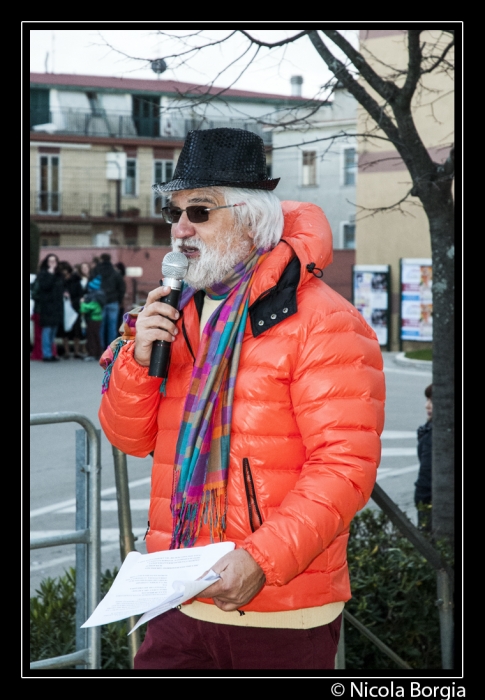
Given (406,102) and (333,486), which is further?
(406,102)

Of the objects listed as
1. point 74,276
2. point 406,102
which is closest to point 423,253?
point 74,276

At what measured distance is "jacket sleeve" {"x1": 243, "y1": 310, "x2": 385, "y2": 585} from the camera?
2.19m

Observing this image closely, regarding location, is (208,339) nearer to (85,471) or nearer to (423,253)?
(85,471)

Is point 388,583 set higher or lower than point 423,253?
lower

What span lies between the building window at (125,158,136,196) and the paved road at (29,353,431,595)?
27.6 metres

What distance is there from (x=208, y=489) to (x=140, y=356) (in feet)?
1.33

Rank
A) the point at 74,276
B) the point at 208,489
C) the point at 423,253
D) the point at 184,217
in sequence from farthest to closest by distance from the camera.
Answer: the point at 423,253 → the point at 74,276 → the point at 184,217 → the point at 208,489

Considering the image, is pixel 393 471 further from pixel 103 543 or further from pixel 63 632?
pixel 63 632

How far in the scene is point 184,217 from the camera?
261cm

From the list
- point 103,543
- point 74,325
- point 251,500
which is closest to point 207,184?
point 251,500

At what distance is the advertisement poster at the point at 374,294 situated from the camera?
23.8 metres

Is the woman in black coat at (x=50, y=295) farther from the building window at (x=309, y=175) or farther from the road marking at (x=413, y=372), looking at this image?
A: the building window at (x=309, y=175)

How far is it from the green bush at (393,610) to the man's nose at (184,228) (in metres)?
2.05
